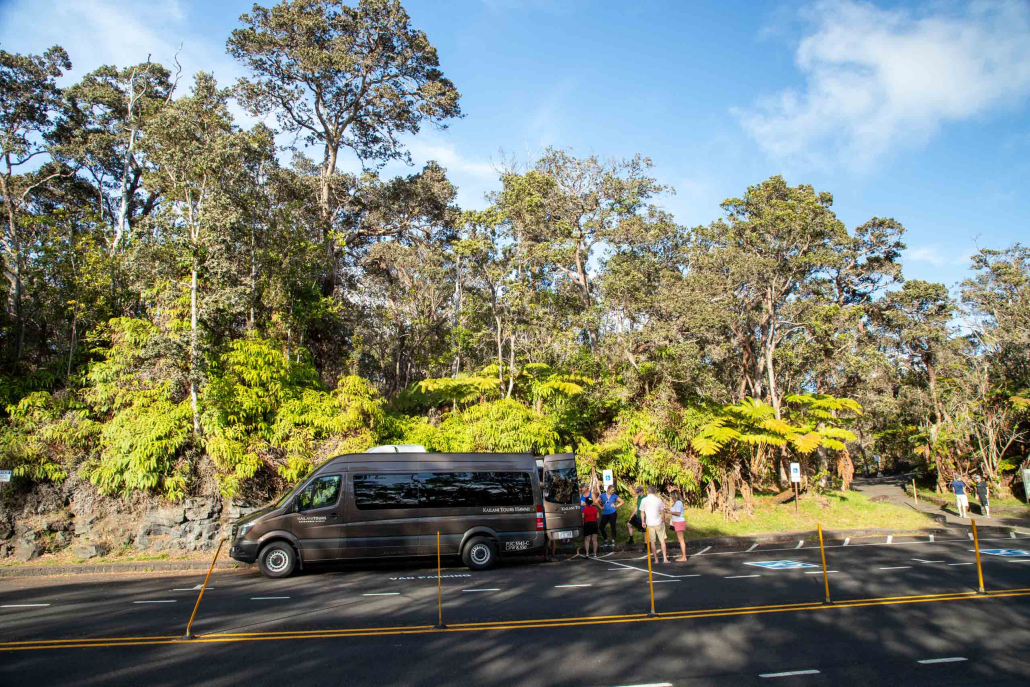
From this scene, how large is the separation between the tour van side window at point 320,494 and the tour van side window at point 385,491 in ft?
1.45

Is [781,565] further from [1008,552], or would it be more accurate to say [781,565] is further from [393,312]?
[393,312]

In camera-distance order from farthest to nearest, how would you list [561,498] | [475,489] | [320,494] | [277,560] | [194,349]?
[194,349], [561,498], [475,489], [320,494], [277,560]

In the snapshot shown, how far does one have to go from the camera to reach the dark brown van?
12312 millimetres

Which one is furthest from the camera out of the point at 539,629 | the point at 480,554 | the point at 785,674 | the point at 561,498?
the point at 561,498

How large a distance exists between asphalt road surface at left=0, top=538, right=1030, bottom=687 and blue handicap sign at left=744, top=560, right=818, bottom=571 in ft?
1.12

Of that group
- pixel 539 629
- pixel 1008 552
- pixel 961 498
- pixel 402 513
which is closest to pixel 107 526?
Answer: pixel 402 513

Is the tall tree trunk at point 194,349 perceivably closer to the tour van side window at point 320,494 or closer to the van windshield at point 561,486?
the tour van side window at point 320,494

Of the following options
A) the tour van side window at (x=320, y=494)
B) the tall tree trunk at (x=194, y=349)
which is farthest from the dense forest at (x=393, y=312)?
the tour van side window at (x=320, y=494)

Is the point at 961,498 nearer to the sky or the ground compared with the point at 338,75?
nearer to the ground

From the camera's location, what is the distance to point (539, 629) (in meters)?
7.47

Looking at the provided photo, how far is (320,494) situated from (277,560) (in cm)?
154

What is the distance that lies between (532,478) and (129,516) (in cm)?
1076

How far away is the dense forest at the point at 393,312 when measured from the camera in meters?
17.0

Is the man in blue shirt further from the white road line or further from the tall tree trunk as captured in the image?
the tall tree trunk
